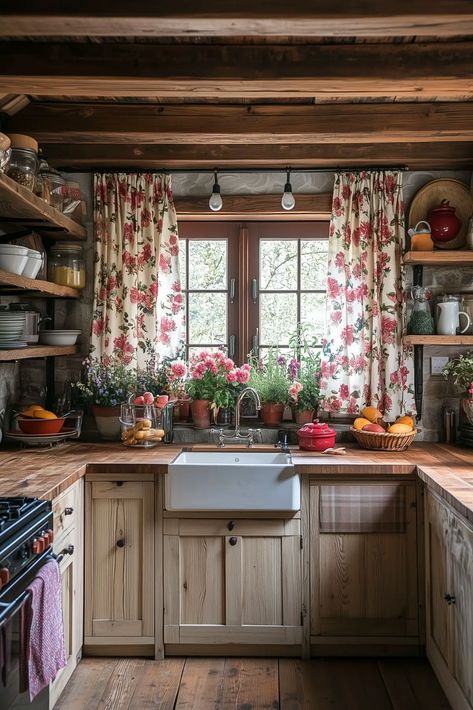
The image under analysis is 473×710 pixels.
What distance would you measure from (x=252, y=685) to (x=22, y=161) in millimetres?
2430

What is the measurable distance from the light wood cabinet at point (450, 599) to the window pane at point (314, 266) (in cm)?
145

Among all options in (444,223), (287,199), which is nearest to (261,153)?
(287,199)

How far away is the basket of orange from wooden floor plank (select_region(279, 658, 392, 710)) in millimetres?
993

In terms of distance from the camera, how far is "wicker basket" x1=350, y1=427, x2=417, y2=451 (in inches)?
127

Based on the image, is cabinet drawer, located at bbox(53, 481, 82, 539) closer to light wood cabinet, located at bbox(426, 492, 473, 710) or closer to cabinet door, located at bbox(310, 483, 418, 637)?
cabinet door, located at bbox(310, 483, 418, 637)

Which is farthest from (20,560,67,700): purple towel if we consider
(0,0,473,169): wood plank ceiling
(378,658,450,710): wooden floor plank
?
(0,0,473,169): wood plank ceiling

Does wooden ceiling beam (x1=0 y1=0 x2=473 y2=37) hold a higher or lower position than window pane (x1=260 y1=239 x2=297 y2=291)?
higher

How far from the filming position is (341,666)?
2871 mm

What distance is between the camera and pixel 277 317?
3.77m

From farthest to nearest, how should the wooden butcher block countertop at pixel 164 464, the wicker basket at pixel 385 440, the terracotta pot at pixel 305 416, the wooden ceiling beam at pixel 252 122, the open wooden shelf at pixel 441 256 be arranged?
the terracotta pot at pixel 305 416 < the open wooden shelf at pixel 441 256 < the wicker basket at pixel 385 440 < the wooden ceiling beam at pixel 252 122 < the wooden butcher block countertop at pixel 164 464

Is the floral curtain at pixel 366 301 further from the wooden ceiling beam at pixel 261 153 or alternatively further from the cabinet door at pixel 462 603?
the cabinet door at pixel 462 603

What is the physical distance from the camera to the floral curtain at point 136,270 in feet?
11.8

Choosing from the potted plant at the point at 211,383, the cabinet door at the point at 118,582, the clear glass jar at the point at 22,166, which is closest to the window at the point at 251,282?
the potted plant at the point at 211,383

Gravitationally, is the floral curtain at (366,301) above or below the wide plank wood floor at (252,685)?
above
